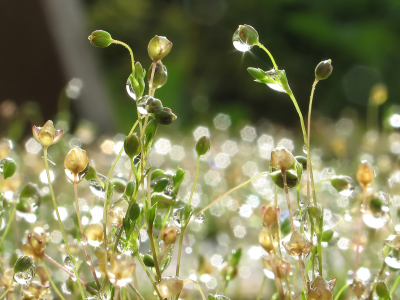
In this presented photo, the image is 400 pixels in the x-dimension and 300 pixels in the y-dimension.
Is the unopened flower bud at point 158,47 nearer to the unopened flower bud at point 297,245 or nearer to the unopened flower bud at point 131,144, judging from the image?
the unopened flower bud at point 131,144

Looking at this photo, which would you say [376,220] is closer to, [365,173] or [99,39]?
[365,173]

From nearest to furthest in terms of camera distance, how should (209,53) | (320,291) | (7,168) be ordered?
(320,291)
(7,168)
(209,53)

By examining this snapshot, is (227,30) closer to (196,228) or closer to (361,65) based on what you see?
(361,65)

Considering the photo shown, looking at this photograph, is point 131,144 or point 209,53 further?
point 209,53

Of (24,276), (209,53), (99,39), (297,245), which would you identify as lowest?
(24,276)

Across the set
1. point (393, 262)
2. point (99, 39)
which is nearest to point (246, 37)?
point (99, 39)

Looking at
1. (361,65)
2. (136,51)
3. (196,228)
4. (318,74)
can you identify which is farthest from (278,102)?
(318,74)

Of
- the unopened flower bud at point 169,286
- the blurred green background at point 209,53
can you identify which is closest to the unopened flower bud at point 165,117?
the unopened flower bud at point 169,286

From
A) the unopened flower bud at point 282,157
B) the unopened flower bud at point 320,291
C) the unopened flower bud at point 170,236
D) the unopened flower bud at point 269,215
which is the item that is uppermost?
the unopened flower bud at point 282,157

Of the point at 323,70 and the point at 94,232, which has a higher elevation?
the point at 323,70
